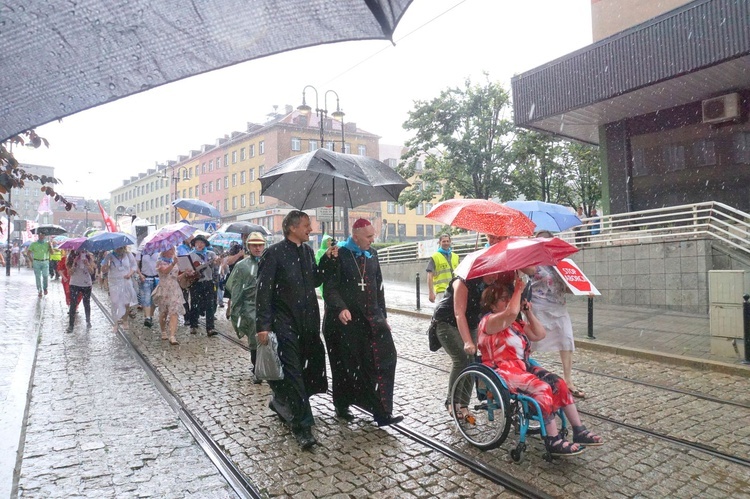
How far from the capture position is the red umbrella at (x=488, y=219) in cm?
471

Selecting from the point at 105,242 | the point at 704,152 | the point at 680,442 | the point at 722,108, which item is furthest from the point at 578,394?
the point at 704,152

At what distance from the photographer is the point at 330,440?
4398 millimetres

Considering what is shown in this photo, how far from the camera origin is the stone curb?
21.9ft

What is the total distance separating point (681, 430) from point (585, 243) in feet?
36.7

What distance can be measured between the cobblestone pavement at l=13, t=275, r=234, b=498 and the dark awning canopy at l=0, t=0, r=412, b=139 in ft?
9.06

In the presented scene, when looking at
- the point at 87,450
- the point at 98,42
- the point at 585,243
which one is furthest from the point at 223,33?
the point at 585,243

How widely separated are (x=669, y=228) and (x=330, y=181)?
10142mm

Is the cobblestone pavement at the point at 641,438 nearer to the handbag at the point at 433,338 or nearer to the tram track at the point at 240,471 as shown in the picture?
the tram track at the point at 240,471

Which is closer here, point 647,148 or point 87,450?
point 87,450

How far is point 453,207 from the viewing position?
4961mm

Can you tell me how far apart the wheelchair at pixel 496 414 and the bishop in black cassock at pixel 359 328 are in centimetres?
67

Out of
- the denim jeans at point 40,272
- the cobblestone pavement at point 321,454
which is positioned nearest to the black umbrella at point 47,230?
the denim jeans at point 40,272

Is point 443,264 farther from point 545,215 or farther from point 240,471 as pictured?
point 240,471

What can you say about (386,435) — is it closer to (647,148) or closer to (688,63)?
(688,63)
